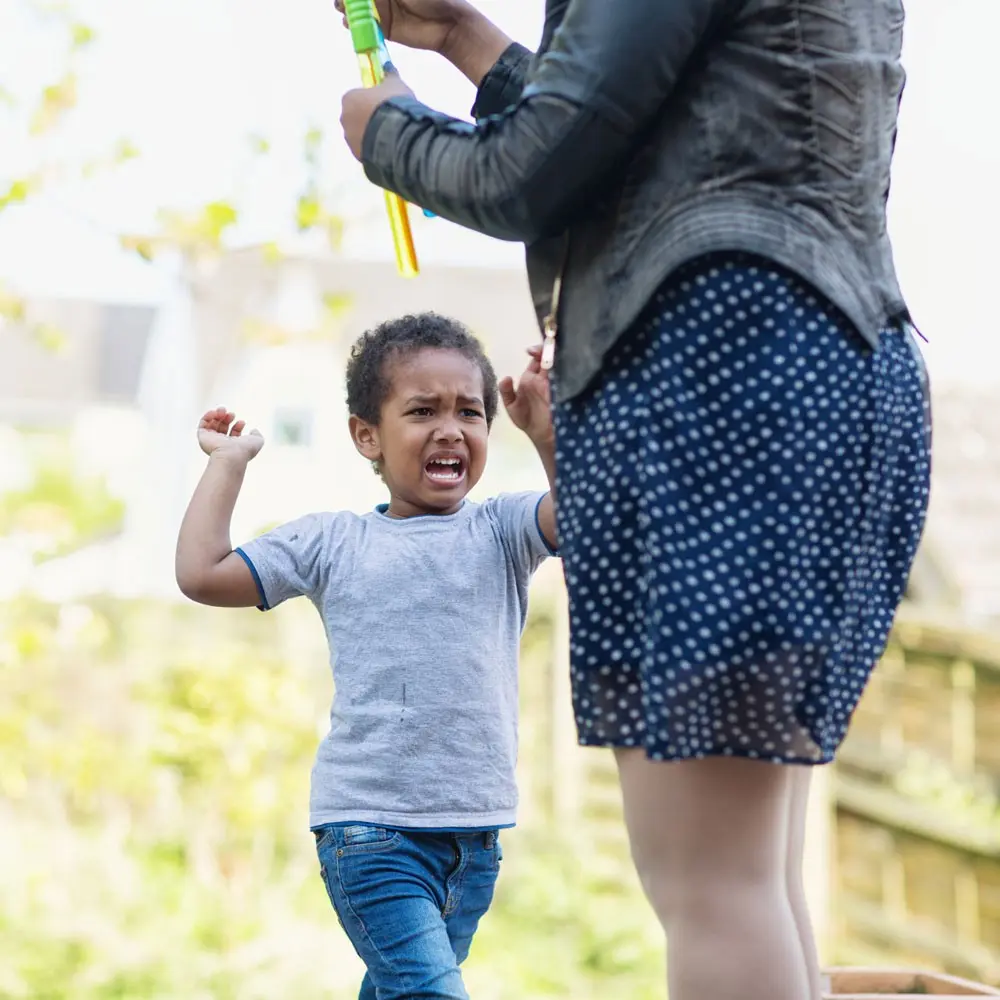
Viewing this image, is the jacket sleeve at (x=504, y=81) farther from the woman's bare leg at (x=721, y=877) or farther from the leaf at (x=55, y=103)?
the leaf at (x=55, y=103)

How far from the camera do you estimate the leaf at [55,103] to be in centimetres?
333

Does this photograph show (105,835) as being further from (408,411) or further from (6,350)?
(6,350)

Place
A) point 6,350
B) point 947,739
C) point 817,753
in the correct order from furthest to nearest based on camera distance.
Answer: point 6,350, point 947,739, point 817,753

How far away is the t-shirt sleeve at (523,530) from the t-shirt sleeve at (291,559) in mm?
199

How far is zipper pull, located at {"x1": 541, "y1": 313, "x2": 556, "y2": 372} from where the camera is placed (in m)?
1.13

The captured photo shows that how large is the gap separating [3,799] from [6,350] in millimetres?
3296

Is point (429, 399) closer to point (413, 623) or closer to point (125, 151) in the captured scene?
point (413, 623)

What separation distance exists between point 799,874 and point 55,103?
112 inches

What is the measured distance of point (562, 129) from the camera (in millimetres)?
1002

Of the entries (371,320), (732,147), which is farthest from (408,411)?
(371,320)

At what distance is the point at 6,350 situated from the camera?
671cm

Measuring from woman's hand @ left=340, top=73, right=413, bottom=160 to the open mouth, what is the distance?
47 centimetres

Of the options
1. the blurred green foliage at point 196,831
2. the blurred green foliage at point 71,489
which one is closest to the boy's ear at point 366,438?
the blurred green foliage at point 196,831

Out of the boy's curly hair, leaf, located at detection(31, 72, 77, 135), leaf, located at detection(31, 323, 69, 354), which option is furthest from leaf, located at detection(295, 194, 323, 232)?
the boy's curly hair
